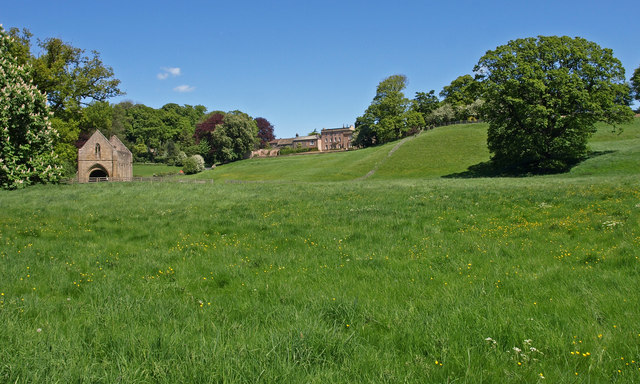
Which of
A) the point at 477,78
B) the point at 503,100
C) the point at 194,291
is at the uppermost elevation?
the point at 477,78

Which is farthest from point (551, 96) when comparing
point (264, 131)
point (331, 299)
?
point (264, 131)

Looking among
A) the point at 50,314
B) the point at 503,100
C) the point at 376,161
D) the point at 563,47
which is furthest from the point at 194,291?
the point at 376,161

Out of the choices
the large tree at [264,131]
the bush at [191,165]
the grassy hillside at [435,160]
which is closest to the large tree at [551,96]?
the grassy hillside at [435,160]

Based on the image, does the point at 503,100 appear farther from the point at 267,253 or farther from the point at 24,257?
the point at 24,257

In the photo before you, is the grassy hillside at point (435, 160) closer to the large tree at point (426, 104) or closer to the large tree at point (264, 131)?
the large tree at point (426, 104)

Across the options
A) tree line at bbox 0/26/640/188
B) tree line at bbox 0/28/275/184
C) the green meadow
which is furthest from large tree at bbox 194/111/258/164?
the green meadow

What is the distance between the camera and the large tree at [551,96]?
38000mm

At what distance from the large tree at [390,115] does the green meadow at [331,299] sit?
302 ft

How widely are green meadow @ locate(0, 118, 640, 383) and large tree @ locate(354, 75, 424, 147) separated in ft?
302

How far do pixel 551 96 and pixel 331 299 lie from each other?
147ft

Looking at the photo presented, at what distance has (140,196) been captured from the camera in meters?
22.3

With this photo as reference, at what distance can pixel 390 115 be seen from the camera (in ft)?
337

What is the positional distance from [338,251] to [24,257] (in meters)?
6.93

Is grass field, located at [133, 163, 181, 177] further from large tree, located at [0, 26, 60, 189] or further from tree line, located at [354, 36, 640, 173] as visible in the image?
tree line, located at [354, 36, 640, 173]
